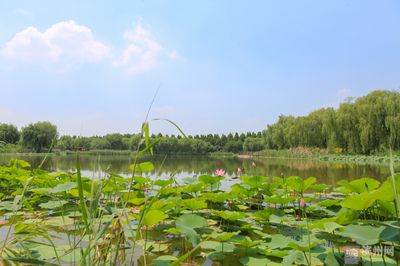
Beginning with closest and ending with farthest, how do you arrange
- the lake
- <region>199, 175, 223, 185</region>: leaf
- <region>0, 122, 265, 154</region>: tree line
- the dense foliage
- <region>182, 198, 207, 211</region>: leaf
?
1. <region>182, 198, 207, 211</region>: leaf
2. <region>199, 175, 223, 185</region>: leaf
3. the lake
4. the dense foliage
5. <region>0, 122, 265, 154</region>: tree line

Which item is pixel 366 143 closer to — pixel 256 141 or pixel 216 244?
pixel 216 244

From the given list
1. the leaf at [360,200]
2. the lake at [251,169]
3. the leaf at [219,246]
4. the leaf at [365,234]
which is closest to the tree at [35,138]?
the lake at [251,169]

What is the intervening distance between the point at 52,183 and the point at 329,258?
2.64 metres

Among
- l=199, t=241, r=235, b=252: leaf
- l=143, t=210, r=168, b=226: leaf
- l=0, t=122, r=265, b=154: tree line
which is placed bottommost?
l=199, t=241, r=235, b=252: leaf

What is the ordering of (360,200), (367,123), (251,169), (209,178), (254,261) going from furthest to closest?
(367,123) → (251,169) → (209,178) → (254,261) → (360,200)

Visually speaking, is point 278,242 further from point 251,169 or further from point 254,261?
point 251,169

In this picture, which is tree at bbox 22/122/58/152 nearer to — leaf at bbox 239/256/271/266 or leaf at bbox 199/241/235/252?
leaf at bbox 199/241/235/252

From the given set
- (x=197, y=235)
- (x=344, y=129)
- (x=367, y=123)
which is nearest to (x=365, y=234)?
(x=197, y=235)

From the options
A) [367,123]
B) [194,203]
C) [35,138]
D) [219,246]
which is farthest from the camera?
[35,138]

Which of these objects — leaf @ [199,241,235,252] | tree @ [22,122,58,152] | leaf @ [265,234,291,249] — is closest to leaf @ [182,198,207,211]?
leaf @ [199,241,235,252]

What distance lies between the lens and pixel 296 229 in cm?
204

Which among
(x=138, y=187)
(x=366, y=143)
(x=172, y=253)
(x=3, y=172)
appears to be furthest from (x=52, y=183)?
(x=366, y=143)

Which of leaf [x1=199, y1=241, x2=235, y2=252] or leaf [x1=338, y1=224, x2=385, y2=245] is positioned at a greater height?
leaf [x1=338, y1=224, x2=385, y2=245]

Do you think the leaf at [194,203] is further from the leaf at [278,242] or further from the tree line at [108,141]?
the tree line at [108,141]
